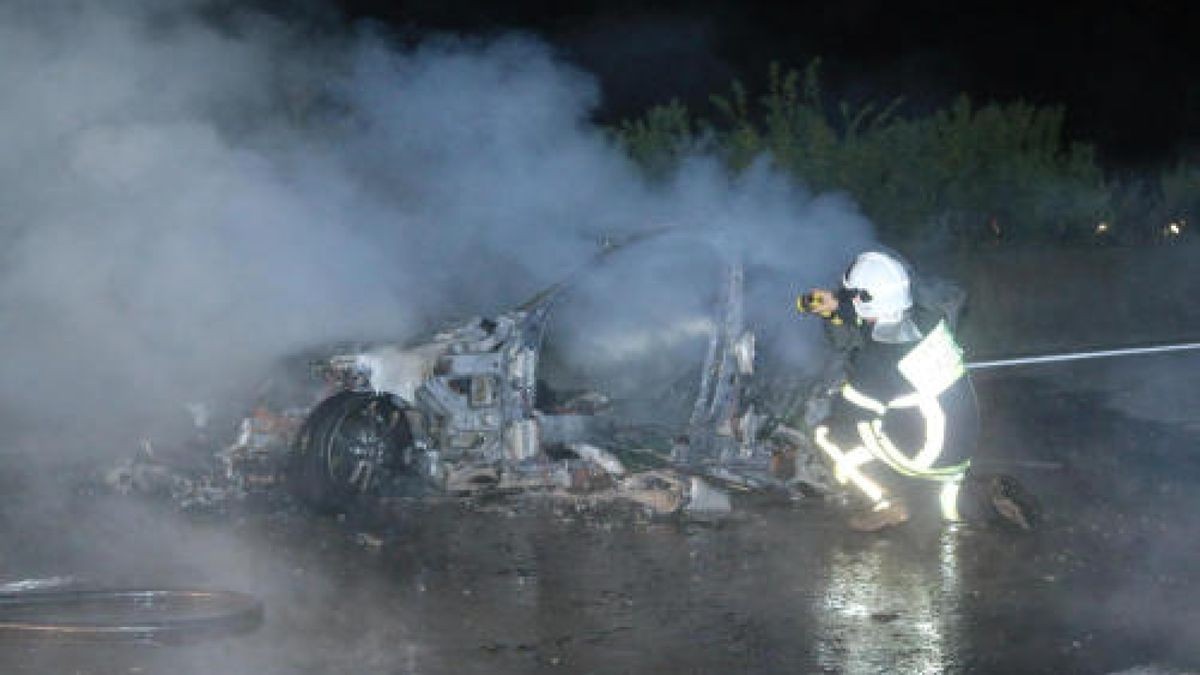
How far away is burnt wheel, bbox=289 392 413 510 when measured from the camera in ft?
25.7

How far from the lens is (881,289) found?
7520 mm

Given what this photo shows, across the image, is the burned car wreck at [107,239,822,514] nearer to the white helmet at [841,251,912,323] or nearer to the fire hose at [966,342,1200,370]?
the white helmet at [841,251,912,323]

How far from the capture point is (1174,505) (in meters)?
8.11

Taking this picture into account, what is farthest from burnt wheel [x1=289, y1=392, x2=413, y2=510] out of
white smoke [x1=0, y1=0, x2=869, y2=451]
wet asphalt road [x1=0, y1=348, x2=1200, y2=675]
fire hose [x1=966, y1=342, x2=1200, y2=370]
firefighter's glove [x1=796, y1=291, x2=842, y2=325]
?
fire hose [x1=966, y1=342, x2=1200, y2=370]

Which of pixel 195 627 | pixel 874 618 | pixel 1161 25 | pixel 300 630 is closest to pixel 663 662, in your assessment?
pixel 874 618

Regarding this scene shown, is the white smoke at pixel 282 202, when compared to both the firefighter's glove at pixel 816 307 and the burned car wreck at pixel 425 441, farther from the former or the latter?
the firefighter's glove at pixel 816 307

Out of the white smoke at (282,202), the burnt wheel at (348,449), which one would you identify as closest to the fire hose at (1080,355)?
the white smoke at (282,202)

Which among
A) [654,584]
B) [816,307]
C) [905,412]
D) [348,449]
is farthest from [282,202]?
[905,412]

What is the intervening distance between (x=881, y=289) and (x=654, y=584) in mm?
2220

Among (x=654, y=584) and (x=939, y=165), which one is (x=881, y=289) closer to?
(x=654, y=584)

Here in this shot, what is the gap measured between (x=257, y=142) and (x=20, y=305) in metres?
2.02

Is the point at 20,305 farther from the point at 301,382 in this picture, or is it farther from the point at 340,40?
the point at 340,40

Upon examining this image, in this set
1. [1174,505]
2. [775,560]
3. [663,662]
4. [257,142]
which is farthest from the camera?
[257,142]

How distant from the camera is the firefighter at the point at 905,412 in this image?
7.42 meters
